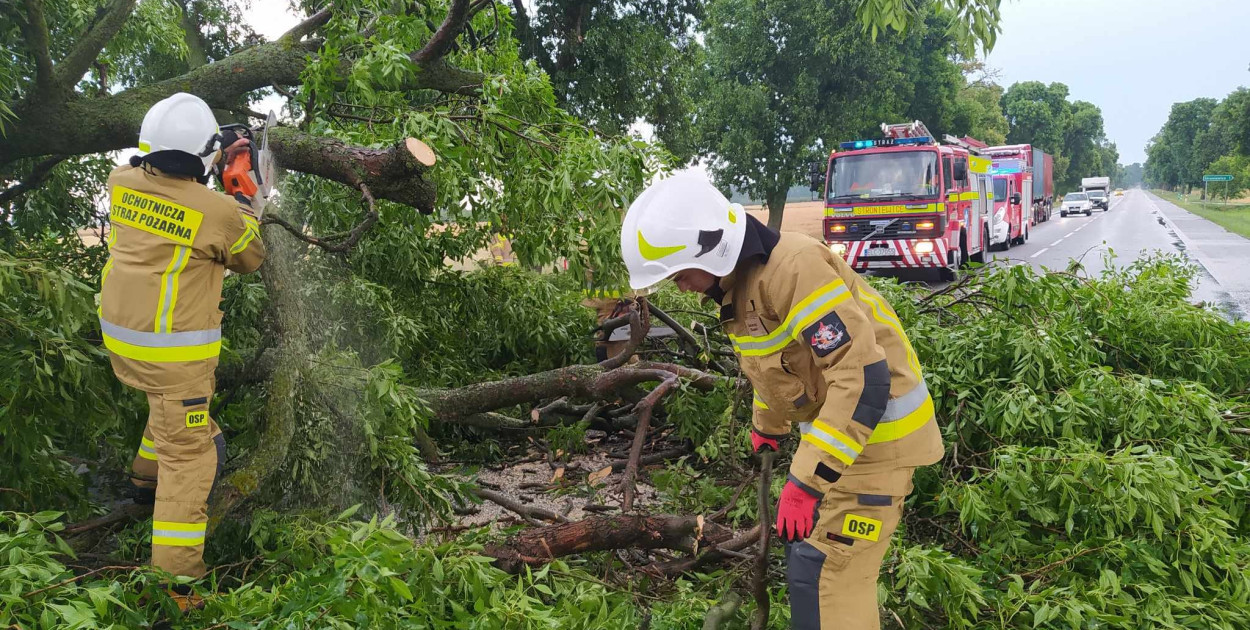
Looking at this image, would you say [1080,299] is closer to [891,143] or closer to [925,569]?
[925,569]

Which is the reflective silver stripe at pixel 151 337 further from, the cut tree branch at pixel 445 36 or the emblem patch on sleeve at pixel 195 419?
the cut tree branch at pixel 445 36

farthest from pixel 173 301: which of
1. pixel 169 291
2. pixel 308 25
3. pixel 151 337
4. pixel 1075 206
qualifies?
pixel 1075 206

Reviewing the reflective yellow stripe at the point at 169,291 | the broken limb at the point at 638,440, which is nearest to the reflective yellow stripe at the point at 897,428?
the broken limb at the point at 638,440

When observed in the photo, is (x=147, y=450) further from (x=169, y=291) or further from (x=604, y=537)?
(x=604, y=537)

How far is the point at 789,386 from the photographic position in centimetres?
244

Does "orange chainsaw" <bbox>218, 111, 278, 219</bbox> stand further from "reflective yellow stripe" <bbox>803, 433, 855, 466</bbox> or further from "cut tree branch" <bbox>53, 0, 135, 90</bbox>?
"reflective yellow stripe" <bbox>803, 433, 855, 466</bbox>

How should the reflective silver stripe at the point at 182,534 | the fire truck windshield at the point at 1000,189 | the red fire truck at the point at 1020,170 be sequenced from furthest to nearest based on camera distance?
the red fire truck at the point at 1020,170 → the fire truck windshield at the point at 1000,189 → the reflective silver stripe at the point at 182,534

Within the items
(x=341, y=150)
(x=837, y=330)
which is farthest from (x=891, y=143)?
(x=837, y=330)

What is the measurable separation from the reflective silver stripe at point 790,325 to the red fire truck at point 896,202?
10.4m

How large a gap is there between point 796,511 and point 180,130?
8.16 feet

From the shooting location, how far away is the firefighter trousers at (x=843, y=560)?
2.27 m

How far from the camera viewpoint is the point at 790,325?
2.24 m

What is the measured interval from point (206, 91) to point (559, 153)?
2696 millimetres

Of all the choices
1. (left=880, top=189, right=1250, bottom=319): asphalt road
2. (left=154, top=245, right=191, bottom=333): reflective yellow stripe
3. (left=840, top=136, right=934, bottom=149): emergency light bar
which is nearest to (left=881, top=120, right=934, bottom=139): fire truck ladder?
(left=840, top=136, right=934, bottom=149): emergency light bar
